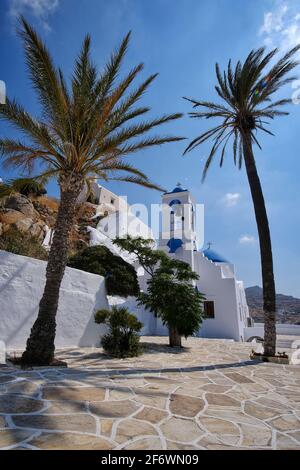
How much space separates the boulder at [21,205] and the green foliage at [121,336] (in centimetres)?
1335

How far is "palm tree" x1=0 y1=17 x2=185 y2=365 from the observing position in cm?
705

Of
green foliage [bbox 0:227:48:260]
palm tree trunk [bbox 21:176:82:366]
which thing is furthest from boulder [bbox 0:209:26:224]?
palm tree trunk [bbox 21:176:82:366]

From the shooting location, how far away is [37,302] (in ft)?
30.1

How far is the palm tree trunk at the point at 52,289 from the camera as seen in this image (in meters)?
6.66

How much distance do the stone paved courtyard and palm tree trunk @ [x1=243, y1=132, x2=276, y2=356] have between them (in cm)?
276

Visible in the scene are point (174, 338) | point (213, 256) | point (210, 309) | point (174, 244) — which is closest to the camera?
point (174, 338)

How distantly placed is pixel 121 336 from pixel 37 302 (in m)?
2.88

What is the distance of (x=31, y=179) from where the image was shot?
8.29 metres

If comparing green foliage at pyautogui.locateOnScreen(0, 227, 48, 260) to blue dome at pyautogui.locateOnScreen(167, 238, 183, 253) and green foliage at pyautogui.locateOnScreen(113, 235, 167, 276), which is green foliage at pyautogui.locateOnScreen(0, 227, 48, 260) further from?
blue dome at pyautogui.locateOnScreen(167, 238, 183, 253)

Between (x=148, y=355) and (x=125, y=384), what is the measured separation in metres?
4.50

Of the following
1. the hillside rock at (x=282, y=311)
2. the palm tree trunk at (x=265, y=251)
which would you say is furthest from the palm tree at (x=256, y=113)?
the hillside rock at (x=282, y=311)

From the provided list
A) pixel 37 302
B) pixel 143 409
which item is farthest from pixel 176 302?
pixel 143 409

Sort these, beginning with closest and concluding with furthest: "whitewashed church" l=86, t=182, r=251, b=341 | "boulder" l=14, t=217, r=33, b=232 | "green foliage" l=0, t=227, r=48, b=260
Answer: "green foliage" l=0, t=227, r=48, b=260 < "boulder" l=14, t=217, r=33, b=232 < "whitewashed church" l=86, t=182, r=251, b=341

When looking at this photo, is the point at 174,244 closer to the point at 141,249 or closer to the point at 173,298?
the point at 141,249
